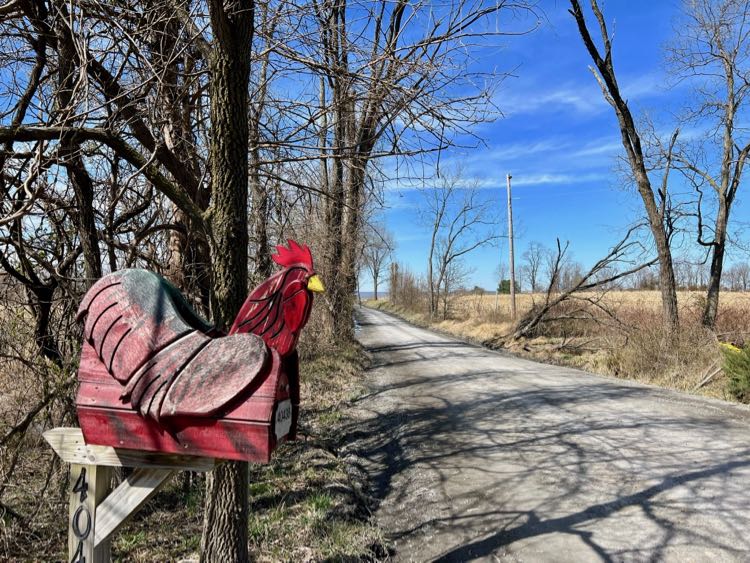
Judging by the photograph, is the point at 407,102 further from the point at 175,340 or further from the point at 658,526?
the point at 658,526

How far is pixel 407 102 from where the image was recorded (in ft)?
12.9

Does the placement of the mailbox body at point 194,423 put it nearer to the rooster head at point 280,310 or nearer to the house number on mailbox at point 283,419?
the house number on mailbox at point 283,419

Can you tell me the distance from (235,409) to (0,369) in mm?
3616

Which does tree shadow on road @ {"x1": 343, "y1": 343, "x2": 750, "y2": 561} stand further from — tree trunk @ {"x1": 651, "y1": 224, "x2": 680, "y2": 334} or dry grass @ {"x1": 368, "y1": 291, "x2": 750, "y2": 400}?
tree trunk @ {"x1": 651, "y1": 224, "x2": 680, "y2": 334}

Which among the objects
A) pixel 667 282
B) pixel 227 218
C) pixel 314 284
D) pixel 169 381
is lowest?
pixel 169 381

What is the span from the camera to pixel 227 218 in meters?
3.29

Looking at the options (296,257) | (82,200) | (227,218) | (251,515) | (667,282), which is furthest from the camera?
(667,282)

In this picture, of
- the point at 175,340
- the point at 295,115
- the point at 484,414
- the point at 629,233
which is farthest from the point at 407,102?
the point at 629,233

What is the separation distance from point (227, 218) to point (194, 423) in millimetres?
1682

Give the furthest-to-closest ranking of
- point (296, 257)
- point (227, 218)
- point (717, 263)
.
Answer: point (717, 263) → point (227, 218) → point (296, 257)

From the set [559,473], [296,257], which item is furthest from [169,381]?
[559,473]

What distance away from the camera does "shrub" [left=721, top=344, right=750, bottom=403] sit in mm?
8594

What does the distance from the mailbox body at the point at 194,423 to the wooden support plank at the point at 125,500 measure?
12.1 inches

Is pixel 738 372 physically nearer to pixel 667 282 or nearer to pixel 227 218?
pixel 667 282
